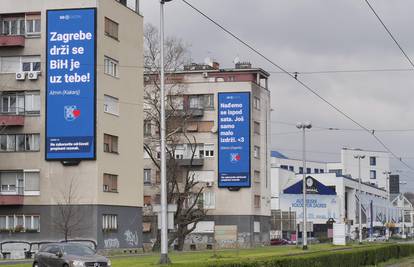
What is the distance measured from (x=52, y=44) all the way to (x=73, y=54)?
1886 millimetres

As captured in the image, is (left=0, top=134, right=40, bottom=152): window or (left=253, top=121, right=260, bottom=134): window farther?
(left=253, top=121, right=260, bottom=134): window

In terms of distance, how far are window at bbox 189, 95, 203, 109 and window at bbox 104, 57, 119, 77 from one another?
3099 cm

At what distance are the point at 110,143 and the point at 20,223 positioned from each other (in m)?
8.87

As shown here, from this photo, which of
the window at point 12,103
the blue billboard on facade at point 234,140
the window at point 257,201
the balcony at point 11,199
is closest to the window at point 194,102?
the blue billboard on facade at point 234,140

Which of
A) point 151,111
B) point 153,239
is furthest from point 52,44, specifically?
point 153,239

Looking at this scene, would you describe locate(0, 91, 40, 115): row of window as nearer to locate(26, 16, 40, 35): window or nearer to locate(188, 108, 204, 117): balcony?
locate(26, 16, 40, 35): window

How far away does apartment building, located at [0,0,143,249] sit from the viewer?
59.0 m

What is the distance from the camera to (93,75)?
59.2 metres

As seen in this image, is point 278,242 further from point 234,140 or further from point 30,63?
point 30,63

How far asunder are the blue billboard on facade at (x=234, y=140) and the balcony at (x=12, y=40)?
115ft

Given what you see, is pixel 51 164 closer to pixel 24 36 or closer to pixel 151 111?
pixel 24 36

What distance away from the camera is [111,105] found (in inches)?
2443

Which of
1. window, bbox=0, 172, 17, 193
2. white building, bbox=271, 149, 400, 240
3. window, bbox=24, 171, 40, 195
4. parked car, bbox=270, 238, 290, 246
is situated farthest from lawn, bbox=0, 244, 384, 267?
parked car, bbox=270, 238, 290, 246

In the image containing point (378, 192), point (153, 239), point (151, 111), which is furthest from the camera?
point (378, 192)
